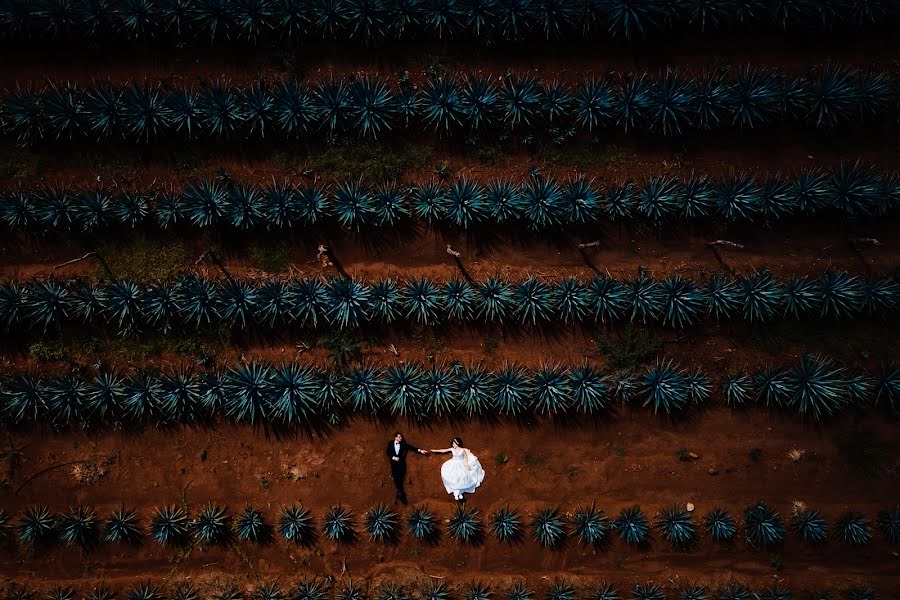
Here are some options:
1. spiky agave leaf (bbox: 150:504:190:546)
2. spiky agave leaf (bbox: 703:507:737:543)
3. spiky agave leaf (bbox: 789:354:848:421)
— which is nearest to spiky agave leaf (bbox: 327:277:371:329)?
spiky agave leaf (bbox: 150:504:190:546)

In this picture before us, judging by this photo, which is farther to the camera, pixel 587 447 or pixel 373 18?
pixel 587 447

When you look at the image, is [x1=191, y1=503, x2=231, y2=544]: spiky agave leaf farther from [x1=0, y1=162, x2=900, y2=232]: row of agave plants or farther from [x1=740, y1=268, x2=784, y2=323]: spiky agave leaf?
[x1=740, y1=268, x2=784, y2=323]: spiky agave leaf

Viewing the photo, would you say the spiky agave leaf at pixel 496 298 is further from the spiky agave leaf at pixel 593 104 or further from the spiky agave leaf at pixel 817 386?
the spiky agave leaf at pixel 817 386


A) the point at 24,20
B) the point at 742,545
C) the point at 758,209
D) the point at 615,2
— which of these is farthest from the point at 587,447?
the point at 24,20

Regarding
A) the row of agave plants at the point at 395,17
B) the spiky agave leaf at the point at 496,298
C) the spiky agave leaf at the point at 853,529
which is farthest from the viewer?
the spiky agave leaf at the point at 853,529

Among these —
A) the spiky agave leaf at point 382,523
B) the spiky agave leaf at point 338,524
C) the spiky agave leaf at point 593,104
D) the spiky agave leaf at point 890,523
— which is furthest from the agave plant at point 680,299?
the spiky agave leaf at point 338,524

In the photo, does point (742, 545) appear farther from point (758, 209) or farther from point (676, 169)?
point (676, 169)
